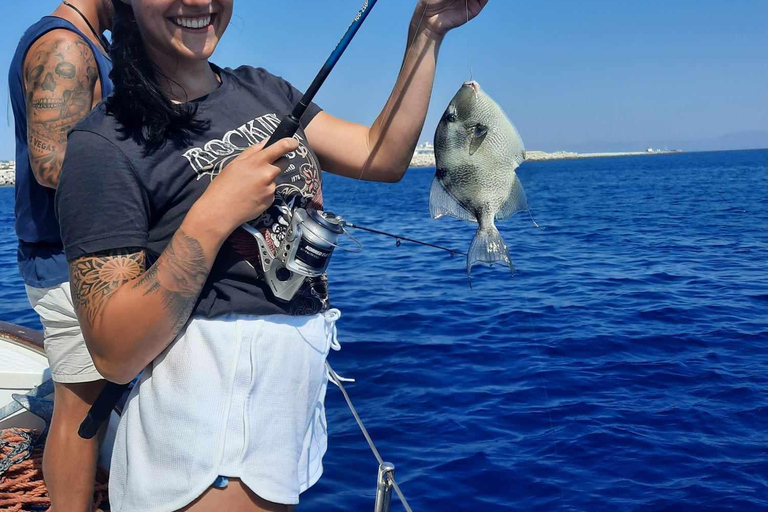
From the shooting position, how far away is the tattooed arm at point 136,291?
1.51 meters

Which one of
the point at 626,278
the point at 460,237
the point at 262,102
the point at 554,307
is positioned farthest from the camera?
the point at 460,237

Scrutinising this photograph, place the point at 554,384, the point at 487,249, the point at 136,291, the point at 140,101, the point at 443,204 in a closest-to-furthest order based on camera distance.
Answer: the point at 136,291
the point at 140,101
the point at 487,249
the point at 443,204
the point at 554,384

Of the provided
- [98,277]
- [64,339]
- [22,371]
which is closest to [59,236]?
[64,339]

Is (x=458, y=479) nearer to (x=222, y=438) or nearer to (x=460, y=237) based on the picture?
(x=222, y=438)

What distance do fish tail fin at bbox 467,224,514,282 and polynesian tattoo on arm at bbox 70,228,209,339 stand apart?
1116mm

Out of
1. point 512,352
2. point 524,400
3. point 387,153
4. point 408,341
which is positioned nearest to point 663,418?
point 524,400

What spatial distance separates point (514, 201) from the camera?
249cm

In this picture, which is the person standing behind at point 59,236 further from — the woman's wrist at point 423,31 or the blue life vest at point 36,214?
the woman's wrist at point 423,31

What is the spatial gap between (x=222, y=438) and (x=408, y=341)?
6.10 meters

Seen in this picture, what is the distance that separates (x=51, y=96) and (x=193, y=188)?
2.59 ft

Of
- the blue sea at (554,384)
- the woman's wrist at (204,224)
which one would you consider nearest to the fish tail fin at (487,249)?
the blue sea at (554,384)

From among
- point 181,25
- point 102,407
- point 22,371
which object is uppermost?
Result: point 181,25

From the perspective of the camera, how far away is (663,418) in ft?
18.5

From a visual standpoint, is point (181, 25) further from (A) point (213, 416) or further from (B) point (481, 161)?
(B) point (481, 161)
